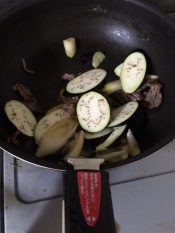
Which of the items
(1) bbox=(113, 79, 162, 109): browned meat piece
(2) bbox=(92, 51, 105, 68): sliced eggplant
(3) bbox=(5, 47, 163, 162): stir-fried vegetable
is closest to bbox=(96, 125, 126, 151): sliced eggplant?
(3) bbox=(5, 47, 163, 162): stir-fried vegetable

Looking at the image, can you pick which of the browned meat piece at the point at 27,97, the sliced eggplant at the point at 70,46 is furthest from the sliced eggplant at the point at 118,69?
the browned meat piece at the point at 27,97

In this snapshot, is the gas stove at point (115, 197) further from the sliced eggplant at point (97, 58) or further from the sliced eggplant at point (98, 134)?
the sliced eggplant at point (97, 58)

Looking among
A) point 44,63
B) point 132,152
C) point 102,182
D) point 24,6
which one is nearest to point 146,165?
point 132,152

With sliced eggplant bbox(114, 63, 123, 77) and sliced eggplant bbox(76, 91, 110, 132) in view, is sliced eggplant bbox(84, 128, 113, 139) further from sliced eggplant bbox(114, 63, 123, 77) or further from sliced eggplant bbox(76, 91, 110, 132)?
sliced eggplant bbox(114, 63, 123, 77)

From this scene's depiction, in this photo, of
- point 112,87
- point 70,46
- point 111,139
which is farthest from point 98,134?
point 70,46

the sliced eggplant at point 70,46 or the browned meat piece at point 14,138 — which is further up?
the sliced eggplant at point 70,46

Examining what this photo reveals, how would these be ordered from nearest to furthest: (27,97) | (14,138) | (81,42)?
1. (14,138)
2. (27,97)
3. (81,42)

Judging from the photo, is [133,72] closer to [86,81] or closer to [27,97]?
[86,81]
